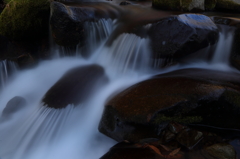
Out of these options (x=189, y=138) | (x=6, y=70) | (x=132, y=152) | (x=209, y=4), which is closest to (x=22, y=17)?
(x=6, y=70)

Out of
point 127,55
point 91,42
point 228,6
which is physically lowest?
point 127,55

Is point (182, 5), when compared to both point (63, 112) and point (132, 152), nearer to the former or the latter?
point (63, 112)

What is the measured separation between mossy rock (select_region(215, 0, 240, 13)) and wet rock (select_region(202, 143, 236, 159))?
6.05m

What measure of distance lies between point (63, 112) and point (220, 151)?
294cm

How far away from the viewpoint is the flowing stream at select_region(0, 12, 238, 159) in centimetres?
355

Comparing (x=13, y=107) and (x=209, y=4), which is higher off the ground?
(x=209, y=4)

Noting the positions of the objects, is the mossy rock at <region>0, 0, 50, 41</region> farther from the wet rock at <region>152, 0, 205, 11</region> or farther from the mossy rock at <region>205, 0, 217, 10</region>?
the mossy rock at <region>205, 0, 217, 10</region>

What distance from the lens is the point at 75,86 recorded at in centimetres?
459

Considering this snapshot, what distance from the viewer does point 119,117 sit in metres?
3.33

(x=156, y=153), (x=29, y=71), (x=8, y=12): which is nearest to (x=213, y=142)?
(x=156, y=153)

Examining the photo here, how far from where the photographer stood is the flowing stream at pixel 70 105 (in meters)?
3.55

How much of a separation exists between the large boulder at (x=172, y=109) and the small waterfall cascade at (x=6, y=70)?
327cm

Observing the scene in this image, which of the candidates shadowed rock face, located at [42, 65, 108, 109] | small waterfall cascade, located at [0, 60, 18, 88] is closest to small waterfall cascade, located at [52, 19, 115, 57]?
shadowed rock face, located at [42, 65, 108, 109]

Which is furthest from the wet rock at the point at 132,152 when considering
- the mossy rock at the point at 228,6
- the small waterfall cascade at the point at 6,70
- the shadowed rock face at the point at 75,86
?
the mossy rock at the point at 228,6
